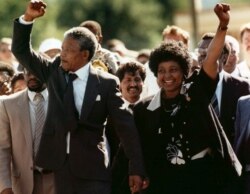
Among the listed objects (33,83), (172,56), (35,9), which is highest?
(35,9)

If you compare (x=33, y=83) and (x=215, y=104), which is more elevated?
(x=33, y=83)

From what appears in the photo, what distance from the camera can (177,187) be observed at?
9719mm

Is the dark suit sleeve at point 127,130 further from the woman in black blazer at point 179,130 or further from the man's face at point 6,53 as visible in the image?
the man's face at point 6,53

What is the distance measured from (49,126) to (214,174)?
1489 mm

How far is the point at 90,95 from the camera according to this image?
9.70 meters

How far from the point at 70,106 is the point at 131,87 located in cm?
200

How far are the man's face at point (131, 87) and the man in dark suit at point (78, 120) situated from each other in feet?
Result: 5.69

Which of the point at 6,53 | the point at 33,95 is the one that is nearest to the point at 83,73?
the point at 33,95

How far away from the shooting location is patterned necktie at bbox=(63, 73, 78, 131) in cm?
961

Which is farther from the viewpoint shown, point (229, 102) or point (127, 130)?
point (229, 102)

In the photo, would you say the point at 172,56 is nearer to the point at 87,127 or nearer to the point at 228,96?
the point at 87,127

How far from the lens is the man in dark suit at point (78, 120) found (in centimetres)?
964

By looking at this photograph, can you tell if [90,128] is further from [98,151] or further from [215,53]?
[215,53]

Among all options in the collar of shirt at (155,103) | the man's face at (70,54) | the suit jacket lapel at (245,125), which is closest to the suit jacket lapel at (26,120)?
the man's face at (70,54)
